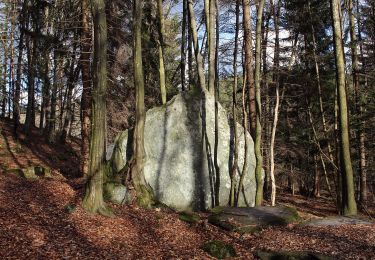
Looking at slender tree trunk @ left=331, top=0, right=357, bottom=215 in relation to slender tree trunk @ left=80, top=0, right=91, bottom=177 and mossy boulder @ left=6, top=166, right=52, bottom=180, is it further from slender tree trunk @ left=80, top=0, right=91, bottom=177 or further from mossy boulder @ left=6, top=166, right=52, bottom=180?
mossy boulder @ left=6, top=166, right=52, bottom=180

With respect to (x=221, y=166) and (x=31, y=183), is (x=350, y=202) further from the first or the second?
(x=31, y=183)

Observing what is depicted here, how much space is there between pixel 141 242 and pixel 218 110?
7.19 metres

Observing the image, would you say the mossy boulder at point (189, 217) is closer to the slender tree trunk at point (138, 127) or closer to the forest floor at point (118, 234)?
the forest floor at point (118, 234)

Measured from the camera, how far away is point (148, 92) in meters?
21.9

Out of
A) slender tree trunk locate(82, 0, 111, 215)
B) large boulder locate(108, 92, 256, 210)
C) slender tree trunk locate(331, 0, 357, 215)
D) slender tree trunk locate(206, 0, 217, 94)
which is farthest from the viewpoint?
slender tree trunk locate(206, 0, 217, 94)

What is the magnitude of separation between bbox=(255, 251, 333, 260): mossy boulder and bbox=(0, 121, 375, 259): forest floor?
347mm

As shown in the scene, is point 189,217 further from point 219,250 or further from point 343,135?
point 343,135

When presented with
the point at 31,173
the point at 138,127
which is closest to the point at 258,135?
the point at 138,127

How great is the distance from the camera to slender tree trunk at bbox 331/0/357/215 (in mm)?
12797

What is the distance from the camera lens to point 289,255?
8.05 metres

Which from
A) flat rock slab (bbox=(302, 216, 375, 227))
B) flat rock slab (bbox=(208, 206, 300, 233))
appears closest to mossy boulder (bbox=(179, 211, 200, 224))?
flat rock slab (bbox=(208, 206, 300, 233))

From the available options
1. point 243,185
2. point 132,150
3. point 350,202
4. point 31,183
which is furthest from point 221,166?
point 31,183

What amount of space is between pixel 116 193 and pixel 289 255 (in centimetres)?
565

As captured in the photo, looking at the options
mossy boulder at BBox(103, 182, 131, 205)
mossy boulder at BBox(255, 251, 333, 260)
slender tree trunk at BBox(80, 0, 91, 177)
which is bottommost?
mossy boulder at BBox(255, 251, 333, 260)
